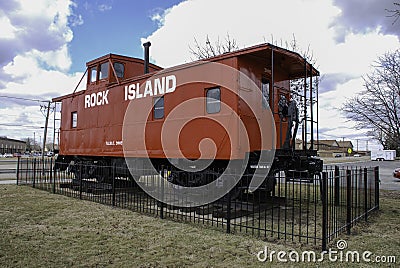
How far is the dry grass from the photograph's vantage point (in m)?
4.73

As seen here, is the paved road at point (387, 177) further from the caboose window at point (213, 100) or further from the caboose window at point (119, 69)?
the caboose window at point (119, 69)

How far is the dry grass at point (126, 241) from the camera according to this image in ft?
15.5

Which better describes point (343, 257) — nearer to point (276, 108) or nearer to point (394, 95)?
point (276, 108)

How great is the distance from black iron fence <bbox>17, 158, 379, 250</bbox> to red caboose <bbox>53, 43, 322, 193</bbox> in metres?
0.56

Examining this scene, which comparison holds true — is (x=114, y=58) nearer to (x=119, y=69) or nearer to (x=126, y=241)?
(x=119, y=69)

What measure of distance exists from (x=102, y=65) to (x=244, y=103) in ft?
21.0

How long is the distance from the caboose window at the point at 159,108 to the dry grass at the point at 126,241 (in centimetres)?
267

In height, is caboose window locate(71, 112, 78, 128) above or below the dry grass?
above

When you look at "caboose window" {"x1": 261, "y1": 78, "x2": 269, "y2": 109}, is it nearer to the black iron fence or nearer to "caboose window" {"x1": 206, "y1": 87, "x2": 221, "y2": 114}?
"caboose window" {"x1": 206, "y1": 87, "x2": 221, "y2": 114}

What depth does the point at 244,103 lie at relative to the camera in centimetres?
775

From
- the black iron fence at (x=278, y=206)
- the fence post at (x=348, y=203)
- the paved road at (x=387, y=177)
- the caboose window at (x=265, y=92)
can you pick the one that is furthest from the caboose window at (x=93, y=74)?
the paved road at (x=387, y=177)

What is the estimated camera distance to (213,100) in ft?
26.2

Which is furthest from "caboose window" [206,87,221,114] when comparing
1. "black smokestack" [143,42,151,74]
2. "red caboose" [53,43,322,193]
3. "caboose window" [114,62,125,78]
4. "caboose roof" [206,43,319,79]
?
"caboose window" [114,62,125,78]

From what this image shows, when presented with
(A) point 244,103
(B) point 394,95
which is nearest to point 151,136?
(A) point 244,103
